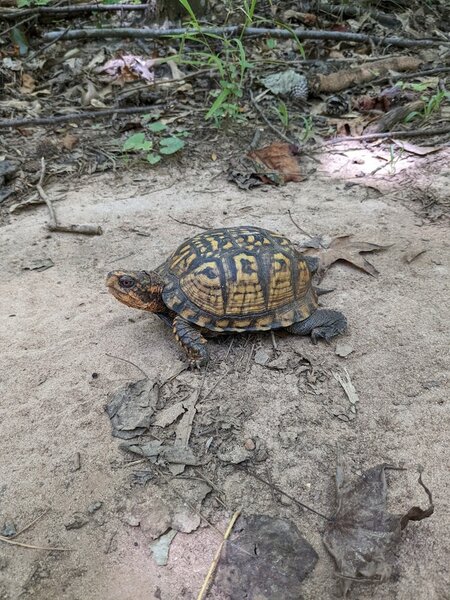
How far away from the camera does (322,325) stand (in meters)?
2.89

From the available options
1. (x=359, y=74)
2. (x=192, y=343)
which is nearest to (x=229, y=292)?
(x=192, y=343)

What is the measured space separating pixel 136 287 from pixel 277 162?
2.83m

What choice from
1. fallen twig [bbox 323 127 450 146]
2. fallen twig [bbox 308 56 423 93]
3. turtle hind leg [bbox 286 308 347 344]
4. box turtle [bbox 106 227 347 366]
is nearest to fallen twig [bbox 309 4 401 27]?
fallen twig [bbox 308 56 423 93]

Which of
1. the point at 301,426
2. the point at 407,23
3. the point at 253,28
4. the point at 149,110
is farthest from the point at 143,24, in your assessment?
the point at 301,426

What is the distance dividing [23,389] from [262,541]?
5.36 ft

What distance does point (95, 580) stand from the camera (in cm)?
176

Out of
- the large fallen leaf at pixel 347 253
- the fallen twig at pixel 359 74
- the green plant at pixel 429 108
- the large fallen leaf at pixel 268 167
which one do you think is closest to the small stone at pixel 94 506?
the large fallen leaf at pixel 347 253

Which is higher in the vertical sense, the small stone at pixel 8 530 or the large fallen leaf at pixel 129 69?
the large fallen leaf at pixel 129 69

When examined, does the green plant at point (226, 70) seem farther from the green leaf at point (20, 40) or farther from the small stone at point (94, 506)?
the small stone at point (94, 506)

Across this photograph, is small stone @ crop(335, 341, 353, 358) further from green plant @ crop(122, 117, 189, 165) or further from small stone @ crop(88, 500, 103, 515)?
green plant @ crop(122, 117, 189, 165)

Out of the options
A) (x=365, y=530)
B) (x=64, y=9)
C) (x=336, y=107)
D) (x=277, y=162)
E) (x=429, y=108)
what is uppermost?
(x=64, y=9)

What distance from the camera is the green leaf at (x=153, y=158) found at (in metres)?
5.06

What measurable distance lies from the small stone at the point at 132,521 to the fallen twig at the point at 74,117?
5.20 metres

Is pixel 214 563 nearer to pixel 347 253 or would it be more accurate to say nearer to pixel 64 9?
pixel 347 253
